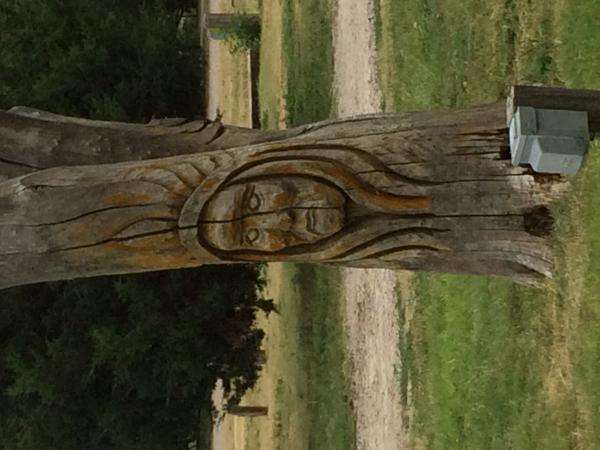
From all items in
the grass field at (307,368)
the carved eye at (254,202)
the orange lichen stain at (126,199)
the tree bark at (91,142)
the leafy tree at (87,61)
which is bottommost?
the grass field at (307,368)

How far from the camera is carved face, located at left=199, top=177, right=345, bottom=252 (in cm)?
436

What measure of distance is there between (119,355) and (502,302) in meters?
5.20

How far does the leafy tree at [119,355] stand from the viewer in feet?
37.1

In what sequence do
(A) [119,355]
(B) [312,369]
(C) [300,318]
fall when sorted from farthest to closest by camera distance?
(C) [300,318] < (B) [312,369] < (A) [119,355]

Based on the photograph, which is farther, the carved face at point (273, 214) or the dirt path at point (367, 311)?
the dirt path at point (367, 311)

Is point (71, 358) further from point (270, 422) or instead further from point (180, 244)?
point (180, 244)

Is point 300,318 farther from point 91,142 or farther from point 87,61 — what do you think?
point 91,142

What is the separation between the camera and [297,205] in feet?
14.3

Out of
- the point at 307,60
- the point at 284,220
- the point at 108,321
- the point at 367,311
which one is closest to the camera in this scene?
the point at 284,220

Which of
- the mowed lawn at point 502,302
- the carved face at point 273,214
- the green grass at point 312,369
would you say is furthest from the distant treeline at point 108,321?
the carved face at point 273,214

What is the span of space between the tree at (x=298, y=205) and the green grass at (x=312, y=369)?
757 centimetres

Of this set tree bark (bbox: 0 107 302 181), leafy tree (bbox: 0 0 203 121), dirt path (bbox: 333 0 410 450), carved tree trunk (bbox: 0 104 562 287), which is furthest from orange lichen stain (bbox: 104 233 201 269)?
leafy tree (bbox: 0 0 203 121)

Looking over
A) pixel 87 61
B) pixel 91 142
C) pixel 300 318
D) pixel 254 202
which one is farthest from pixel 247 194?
pixel 300 318

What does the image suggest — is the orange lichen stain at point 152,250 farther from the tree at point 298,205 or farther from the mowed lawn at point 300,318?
the mowed lawn at point 300,318
